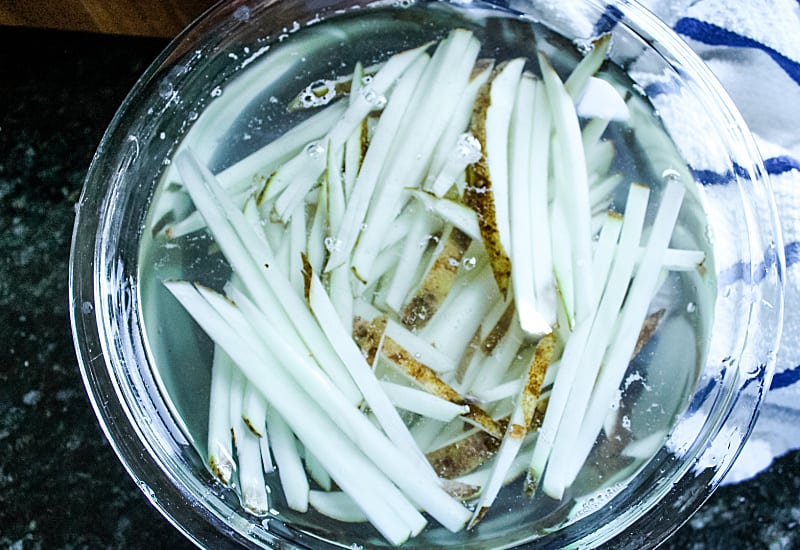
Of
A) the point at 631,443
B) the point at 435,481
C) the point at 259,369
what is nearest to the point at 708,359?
the point at 631,443

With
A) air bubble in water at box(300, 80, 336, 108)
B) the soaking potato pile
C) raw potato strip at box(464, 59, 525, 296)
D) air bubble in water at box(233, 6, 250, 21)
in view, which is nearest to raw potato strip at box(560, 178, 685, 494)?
the soaking potato pile

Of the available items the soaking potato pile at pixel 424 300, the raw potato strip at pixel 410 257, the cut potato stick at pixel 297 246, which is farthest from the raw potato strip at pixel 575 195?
the cut potato stick at pixel 297 246

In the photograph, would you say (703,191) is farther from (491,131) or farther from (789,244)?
(491,131)

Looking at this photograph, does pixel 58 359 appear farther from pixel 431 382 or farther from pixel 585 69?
pixel 585 69

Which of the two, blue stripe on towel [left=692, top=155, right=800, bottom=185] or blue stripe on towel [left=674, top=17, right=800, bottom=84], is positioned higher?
blue stripe on towel [left=674, top=17, right=800, bottom=84]

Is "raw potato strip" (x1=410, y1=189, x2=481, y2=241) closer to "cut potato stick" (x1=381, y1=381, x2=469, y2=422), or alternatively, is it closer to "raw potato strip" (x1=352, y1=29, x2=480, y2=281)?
"raw potato strip" (x1=352, y1=29, x2=480, y2=281)

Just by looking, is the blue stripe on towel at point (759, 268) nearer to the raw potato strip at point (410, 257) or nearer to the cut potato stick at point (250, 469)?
the raw potato strip at point (410, 257)
